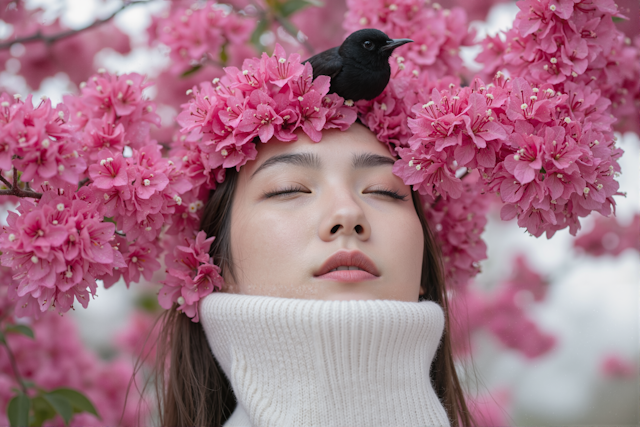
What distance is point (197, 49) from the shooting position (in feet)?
5.59

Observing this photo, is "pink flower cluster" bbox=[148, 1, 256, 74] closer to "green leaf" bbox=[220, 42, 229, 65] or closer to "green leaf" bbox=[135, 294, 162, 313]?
"green leaf" bbox=[220, 42, 229, 65]

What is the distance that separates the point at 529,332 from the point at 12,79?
9.49 feet

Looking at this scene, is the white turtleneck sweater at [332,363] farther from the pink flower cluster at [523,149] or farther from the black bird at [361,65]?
the black bird at [361,65]

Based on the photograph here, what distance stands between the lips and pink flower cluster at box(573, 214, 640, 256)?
6.82ft

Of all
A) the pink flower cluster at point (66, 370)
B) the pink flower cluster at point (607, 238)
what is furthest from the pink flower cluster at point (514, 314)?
the pink flower cluster at point (66, 370)

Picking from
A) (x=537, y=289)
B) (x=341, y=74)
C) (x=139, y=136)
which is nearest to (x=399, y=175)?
(x=341, y=74)

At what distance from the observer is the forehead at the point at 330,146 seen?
49.6 inches

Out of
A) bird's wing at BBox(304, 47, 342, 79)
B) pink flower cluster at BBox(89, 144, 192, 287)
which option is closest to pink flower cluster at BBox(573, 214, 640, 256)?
bird's wing at BBox(304, 47, 342, 79)

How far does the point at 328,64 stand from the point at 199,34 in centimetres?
63

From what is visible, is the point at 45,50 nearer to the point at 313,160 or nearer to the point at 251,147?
the point at 251,147

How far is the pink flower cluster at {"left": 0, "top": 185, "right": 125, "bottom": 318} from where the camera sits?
3.40 feet

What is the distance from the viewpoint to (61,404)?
1464mm

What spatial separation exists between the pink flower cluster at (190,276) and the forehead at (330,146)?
0.21 metres

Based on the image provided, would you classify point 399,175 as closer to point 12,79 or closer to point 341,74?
point 341,74
